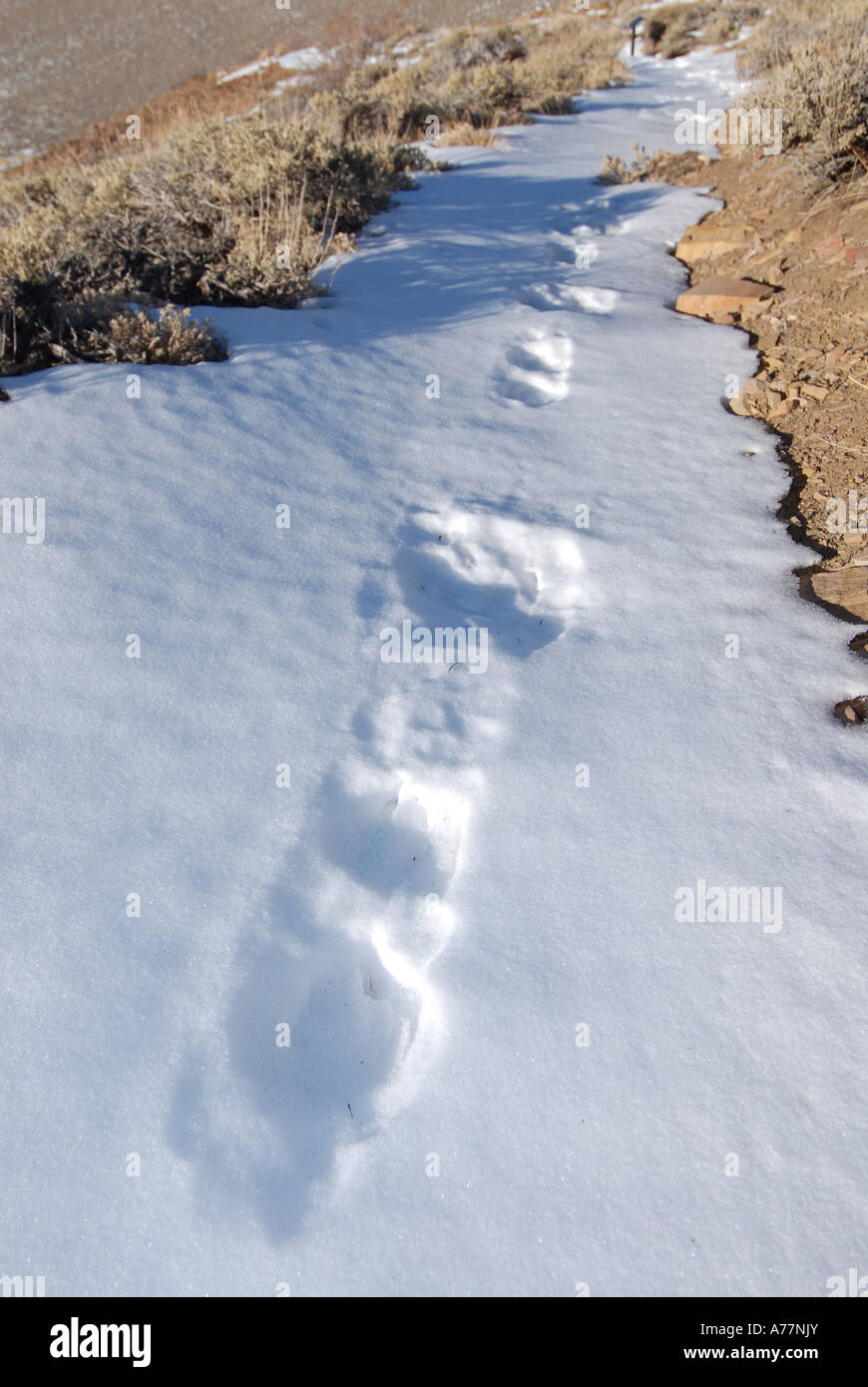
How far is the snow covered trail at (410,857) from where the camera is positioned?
1.51 metres

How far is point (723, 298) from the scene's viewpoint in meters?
4.52

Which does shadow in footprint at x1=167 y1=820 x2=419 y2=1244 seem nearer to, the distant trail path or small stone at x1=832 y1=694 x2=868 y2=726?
small stone at x1=832 y1=694 x2=868 y2=726

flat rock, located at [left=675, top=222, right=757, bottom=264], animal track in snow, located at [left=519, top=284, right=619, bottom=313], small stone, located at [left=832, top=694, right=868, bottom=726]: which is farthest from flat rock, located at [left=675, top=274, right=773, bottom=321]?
small stone, located at [left=832, top=694, right=868, bottom=726]

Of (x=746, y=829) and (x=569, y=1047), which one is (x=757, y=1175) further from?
(x=746, y=829)

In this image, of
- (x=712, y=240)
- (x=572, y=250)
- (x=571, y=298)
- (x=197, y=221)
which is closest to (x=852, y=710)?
(x=571, y=298)

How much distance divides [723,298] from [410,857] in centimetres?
419

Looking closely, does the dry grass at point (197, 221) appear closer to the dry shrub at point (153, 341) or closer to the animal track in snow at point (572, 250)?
the dry shrub at point (153, 341)

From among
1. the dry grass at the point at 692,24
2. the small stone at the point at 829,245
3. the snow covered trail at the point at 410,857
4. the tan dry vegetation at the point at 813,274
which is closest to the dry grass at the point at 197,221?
the snow covered trail at the point at 410,857

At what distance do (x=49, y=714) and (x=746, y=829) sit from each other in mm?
2051

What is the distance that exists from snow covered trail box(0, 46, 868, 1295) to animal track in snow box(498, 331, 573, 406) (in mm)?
491

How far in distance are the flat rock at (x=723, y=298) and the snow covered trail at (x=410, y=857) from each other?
4.89 ft

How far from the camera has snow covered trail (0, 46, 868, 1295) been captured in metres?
1.51

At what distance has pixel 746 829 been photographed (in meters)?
2.05
